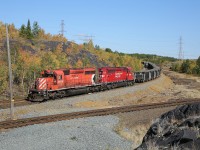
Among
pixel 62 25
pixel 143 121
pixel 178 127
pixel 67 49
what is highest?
pixel 62 25

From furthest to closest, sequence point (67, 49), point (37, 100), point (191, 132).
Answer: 1. point (67, 49)
2. point (37, 100)
3. point (191, 132)

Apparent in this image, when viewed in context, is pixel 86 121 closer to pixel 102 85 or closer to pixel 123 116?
pixel 123 116

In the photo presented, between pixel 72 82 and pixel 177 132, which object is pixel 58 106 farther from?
pixel 177 132

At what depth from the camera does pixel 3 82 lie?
4341 centimetres

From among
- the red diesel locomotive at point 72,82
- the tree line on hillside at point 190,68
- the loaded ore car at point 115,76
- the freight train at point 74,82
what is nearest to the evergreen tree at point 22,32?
the loaded ore car at point 115,76

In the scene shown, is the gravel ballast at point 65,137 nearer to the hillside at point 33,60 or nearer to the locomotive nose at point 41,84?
the locomotive nose at point 41,84

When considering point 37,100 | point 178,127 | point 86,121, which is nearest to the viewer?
point 178,127

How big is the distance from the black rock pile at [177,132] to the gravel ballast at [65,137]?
3.02m

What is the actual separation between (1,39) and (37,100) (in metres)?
44.8

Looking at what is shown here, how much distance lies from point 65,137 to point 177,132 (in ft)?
23.9

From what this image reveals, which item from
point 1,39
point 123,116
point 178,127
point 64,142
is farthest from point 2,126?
point 1,39

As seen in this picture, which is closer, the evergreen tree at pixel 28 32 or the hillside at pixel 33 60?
the hillside at pixel 33 60

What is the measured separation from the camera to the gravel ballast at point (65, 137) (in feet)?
51.1

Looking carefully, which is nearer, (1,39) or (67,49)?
(1,39)
